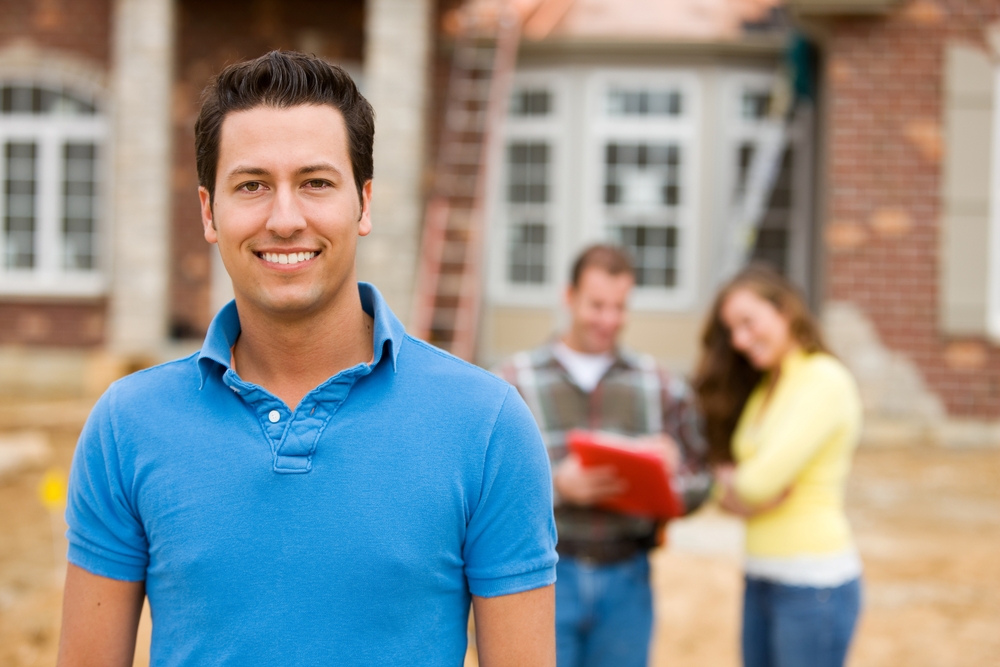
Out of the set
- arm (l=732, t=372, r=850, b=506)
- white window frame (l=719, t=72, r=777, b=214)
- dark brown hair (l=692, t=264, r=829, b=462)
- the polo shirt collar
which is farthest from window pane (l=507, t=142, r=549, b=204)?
the polo shirt collar

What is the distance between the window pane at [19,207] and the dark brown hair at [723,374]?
10.5 meters

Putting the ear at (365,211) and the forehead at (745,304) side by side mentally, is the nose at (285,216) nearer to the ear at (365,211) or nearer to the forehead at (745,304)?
the ear at (365,211)

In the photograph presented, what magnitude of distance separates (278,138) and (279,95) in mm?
65

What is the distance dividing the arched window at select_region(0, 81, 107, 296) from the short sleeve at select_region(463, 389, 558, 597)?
1113 centimetres

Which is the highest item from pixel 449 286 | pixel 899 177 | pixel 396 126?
pixel 396 126

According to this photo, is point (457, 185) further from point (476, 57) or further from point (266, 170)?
point (266, 170)

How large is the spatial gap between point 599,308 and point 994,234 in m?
7.90

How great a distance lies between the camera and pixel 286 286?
1.56 meters

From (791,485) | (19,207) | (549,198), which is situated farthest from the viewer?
(19,207)

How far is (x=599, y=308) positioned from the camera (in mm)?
3230

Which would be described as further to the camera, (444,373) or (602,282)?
(602,282)

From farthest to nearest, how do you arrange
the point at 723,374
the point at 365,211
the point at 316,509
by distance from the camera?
the point at 723,374
the point at 365,211
the point at 316,509

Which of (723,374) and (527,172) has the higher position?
(527,172)

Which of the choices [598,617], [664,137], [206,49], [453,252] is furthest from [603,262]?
[206,49]
